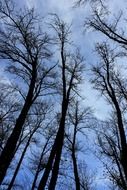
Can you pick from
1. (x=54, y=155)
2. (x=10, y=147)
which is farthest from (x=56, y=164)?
(x=10, y=147)

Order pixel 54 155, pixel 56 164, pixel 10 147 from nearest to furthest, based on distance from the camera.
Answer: pixel 10 147 → pixel 56 164 → pixel 54 155

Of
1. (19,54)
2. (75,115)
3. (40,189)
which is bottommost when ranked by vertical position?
(40,189)

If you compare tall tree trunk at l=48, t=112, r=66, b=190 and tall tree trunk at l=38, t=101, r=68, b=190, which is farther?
tall tree trunk at l=38, t=101, r=68, b=190

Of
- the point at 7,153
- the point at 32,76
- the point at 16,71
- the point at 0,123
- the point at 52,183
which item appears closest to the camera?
the point at 7,153

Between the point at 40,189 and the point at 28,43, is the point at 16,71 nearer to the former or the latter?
the point at 28,43

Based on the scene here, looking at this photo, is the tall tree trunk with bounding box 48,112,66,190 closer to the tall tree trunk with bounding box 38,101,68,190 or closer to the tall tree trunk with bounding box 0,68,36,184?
the tall tree trunk with bounding box 38,101,68,190

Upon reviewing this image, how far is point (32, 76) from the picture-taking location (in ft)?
45.8

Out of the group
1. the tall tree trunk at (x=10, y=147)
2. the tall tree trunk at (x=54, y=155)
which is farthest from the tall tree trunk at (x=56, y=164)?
the tall tree trunk at (x=10, y=147)

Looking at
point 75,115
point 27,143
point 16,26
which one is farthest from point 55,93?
point 27,143

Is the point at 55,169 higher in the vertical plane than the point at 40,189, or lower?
higher

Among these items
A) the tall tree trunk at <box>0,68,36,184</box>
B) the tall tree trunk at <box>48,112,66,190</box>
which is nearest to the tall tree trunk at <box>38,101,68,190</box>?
the tall tree trunk at <box>48,112,66,190</box>

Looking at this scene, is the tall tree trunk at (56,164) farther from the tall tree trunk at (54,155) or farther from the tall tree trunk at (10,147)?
the tall tree trunk at (10,147)

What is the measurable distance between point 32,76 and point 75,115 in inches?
380

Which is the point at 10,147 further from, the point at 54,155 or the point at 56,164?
the point at 54,155
